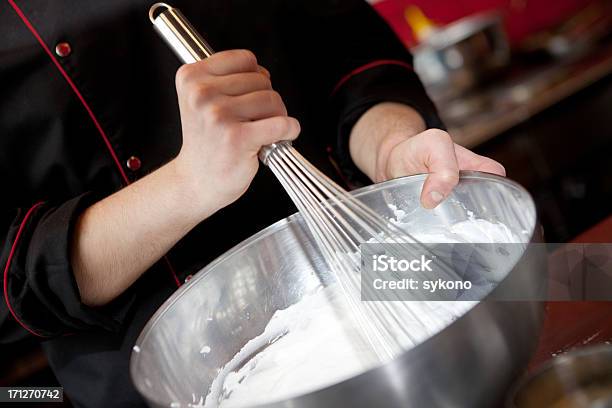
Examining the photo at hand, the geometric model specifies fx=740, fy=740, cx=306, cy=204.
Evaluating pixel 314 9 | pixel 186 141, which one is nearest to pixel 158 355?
pixel 186 141

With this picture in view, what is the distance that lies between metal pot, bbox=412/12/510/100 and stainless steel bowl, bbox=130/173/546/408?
5.47 ft

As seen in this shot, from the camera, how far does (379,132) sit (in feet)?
3.48

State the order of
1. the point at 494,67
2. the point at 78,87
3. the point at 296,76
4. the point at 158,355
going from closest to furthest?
the point at 158,355 → the point at 78,87 → the point at 296,76 → the point at 494,67

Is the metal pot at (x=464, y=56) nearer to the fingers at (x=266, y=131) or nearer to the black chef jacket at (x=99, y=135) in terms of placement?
the black chef jacket at (x=99, y=135)

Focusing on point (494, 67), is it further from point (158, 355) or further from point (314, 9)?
point (158, 355)

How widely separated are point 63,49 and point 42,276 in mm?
319

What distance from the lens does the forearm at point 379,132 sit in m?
1.01

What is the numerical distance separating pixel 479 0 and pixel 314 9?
7.10 feet

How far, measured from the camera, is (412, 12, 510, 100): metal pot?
7.69ft

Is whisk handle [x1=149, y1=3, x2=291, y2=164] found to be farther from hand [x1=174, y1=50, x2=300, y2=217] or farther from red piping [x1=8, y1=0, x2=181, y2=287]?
red piping [x1=8, y1=0, x2=181, y2=287]

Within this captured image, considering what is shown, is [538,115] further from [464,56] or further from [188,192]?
[188,192]

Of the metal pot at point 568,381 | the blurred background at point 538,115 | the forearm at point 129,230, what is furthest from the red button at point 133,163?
the blurred background at point 538,115

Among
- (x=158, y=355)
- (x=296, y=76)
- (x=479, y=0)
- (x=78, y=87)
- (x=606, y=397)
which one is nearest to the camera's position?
(x=606, y=397)

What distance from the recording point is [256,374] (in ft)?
2.56
